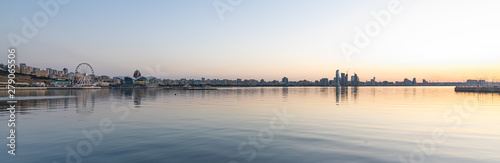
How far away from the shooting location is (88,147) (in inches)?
656

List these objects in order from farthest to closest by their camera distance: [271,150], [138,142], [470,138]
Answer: [470,138]
[138,142]
[271,150]

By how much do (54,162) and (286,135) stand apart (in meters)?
14.4

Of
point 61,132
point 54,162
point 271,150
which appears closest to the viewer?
point 54,162

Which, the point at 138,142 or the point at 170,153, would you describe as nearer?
the point at 170,153

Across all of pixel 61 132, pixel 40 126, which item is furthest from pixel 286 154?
pixel 40 126

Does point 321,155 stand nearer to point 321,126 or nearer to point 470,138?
point 321,126

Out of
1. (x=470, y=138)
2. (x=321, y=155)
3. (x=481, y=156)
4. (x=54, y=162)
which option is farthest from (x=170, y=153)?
(x=470, y=138)

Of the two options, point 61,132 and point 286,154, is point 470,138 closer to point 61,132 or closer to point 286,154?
point 286,154

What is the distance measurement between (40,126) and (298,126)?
77.5ft

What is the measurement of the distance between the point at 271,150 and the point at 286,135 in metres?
4.99

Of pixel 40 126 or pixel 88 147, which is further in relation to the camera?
pixel 40 126

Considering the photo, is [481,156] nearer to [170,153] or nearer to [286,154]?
[286,154]

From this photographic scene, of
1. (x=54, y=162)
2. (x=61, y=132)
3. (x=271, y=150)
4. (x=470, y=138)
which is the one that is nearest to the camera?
(x=54, y=162)

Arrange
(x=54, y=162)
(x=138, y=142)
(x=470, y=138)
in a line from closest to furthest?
1. (x=54, y=162)
2. (x=138, y=142)
3. (x=470, y=138)
